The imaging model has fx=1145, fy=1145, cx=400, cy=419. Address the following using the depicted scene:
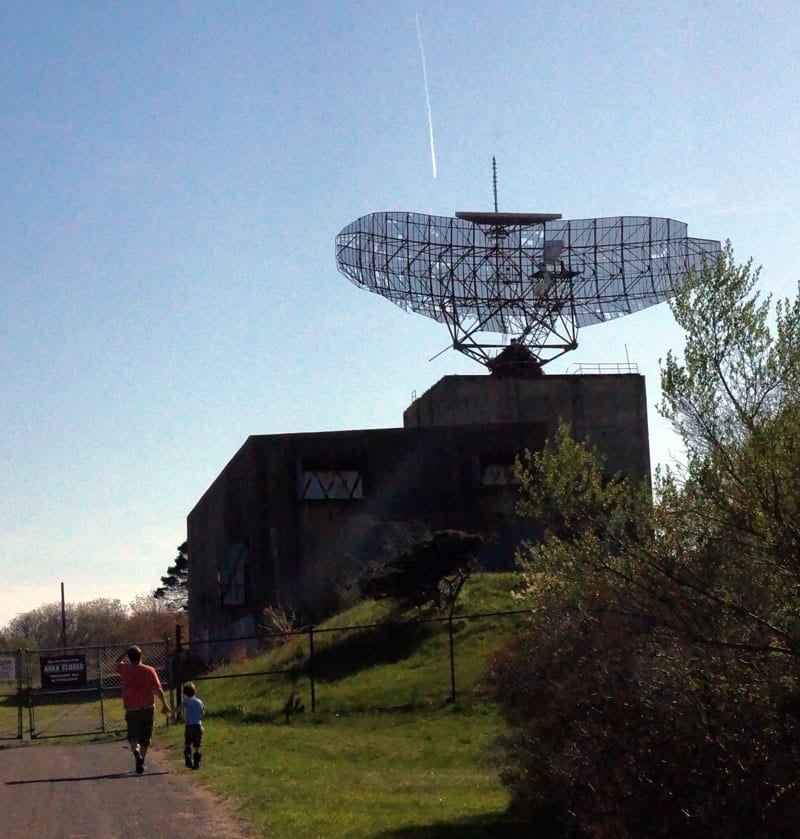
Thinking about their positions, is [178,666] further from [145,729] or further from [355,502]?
[355,502]

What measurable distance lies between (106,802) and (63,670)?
1103 centimetres

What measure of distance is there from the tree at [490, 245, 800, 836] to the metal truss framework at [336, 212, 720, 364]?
39.1 m

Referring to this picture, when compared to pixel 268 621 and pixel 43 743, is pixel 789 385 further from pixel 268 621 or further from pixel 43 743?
pixel 268 621

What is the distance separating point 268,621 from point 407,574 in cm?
1367

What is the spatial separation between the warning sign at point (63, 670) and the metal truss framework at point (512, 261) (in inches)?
1122

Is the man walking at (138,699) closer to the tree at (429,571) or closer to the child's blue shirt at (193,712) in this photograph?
the child's blue shirt at (193,712)

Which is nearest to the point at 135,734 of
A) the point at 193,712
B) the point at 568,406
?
the point at 193,712

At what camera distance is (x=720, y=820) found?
8.48 meters

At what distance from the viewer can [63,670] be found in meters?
22.6

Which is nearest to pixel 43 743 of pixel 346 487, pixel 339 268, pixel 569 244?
pixel 346 487

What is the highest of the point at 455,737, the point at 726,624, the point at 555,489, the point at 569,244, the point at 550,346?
the point at 569,244

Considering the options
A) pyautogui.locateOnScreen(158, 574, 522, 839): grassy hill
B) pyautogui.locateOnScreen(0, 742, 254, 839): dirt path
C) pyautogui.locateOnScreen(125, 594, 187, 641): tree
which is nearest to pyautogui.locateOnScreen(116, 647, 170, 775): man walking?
pyautogui.locateOnScreen(0, 742, 254, 839): dirt path

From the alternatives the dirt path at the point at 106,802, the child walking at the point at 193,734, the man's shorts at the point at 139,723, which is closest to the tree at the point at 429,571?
the dirt path at the point at 106,802

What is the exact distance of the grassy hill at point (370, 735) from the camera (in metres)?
11.9
